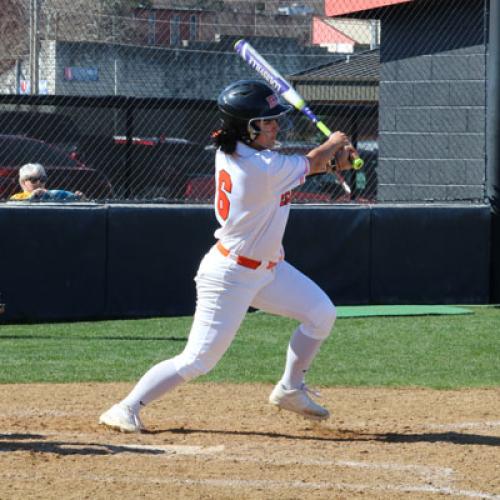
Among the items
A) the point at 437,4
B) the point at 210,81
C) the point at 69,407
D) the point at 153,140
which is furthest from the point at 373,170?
the point at 69,407

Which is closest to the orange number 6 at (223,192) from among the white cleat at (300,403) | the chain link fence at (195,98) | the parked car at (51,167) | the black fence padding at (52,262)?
the white cleat at (300,403)

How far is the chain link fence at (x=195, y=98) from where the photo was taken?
10727 millimetres

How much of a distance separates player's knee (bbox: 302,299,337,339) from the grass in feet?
5.06

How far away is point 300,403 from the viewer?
562cm

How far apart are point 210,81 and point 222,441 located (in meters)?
11.8

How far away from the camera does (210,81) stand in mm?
16578

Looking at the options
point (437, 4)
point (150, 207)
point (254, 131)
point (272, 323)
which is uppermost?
point (437, 4)

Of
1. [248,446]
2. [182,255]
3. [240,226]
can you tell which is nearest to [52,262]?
[182,255]

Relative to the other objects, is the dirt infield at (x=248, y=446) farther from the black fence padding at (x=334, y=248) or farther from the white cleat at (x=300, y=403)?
the black fence padding at (x=334, y=248)

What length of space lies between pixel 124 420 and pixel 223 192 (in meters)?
1.16

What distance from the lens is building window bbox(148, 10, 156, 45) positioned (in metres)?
13.6

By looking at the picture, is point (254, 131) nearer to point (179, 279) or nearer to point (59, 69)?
point (179, 279)

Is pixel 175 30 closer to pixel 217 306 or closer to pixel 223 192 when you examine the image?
pixel 223 192

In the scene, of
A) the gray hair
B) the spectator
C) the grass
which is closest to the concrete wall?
the grass
